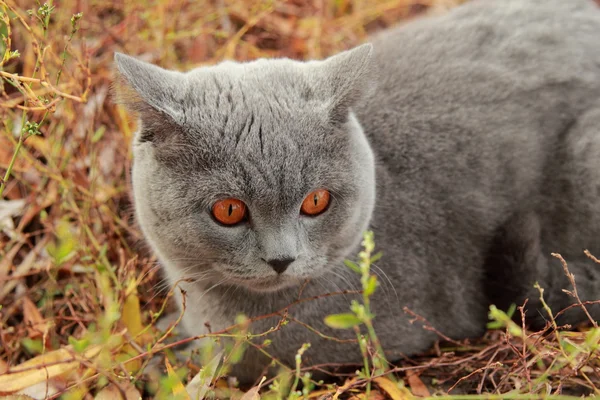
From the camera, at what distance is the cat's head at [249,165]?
5.18 feet

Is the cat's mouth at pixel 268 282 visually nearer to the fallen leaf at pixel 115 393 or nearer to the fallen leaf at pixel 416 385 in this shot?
the fallen leaf at pixel 115 393

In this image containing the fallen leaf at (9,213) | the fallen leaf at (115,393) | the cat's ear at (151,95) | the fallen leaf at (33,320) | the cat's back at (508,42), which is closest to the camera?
the cat's ear at (151,95)

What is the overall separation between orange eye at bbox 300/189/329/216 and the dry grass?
1.57 ft

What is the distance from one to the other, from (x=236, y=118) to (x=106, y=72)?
1639 mm

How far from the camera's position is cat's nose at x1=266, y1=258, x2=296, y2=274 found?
62.1 inches

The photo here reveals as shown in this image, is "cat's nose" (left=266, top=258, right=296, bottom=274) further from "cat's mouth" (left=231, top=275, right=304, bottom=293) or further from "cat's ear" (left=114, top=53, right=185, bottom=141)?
"cat's ear" (left=114, top=53, right=185, bottom=141)

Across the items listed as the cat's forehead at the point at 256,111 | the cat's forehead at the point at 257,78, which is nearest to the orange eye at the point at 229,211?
the cat's forehead at the point at 256,111

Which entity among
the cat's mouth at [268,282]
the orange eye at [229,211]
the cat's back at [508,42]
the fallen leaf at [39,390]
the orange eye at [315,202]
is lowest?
the fallen leaf at [39,390]

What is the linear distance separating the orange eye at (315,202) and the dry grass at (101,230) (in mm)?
478

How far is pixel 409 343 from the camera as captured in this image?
2094mm

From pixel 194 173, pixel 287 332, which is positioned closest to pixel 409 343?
pixel 287 332

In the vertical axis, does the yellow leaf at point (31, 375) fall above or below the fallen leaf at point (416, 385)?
above

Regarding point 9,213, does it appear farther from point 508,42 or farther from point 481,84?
point 508,42

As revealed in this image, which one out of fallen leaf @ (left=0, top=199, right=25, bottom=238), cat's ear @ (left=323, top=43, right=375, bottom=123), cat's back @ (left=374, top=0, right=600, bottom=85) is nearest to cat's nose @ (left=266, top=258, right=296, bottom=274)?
cat's ear @ (left=323, top=43, right=375, bottom=123)
